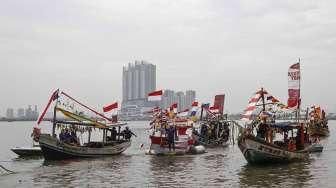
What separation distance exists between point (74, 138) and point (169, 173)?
11.9 metres

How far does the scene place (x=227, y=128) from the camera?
2135 inches

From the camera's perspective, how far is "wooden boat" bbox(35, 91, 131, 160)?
3634 centimetres

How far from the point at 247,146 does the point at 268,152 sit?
145cm

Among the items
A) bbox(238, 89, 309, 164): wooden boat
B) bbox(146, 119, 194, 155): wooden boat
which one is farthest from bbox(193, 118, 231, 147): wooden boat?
bbox(238, 89, 309, 164): wooden boat

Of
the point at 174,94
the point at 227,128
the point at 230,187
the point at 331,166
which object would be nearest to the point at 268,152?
the point at 331,166

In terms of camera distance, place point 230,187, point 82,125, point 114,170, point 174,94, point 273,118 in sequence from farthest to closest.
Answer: point 174,94, point 82,125, point 273,118, point 114,170, point 230,187

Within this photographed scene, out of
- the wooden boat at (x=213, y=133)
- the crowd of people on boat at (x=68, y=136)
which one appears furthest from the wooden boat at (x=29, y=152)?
the wooden boat at (x=213, y=133)

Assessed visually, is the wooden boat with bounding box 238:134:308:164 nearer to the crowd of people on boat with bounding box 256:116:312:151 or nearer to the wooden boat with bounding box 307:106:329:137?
the crowd of people on boat with bounding box 256:116:312:151

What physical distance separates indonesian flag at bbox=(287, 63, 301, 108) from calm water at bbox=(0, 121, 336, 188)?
3.73m

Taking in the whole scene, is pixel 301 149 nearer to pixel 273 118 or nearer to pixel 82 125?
pixel 273 118

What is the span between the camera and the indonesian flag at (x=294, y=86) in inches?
1287

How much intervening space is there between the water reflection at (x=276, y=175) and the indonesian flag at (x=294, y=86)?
3.67 metres

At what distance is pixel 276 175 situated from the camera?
27.4 m

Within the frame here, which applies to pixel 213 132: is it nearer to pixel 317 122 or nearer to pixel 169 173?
pixel 169 173
